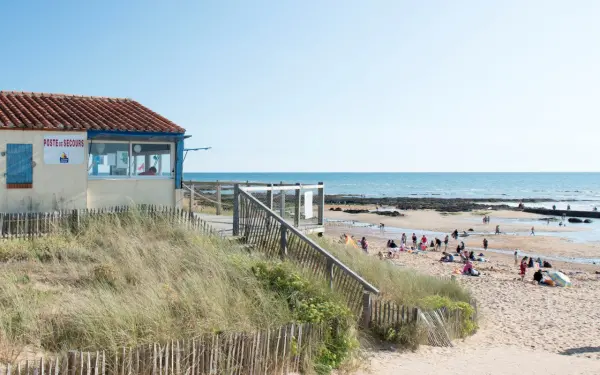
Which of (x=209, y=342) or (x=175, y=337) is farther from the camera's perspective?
(x=175, y=337)

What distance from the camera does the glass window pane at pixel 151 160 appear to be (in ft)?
52.2

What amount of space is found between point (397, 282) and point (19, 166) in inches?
394

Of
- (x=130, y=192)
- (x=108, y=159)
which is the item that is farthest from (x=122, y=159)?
(x=130, y=192)

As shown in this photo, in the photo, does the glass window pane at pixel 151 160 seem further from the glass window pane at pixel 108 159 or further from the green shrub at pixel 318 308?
the green shrub at pixel 318 308

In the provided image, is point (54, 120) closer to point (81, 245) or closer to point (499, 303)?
point (81, 245)

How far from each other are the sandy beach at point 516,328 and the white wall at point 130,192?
8.66 meters

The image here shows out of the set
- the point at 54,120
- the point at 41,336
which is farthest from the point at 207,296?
the point at 54,120

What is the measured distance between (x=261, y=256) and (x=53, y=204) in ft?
21.4

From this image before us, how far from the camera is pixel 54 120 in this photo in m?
14.8

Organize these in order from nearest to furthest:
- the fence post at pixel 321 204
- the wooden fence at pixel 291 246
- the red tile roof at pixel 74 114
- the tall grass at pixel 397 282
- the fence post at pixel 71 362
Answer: the fence post at pixel 71 362 → the wooden fence at pixel 291 246 → the tall grass at pixel 397 282 → the red tile roof at pixel 74 114 → the fence post at pixel 321 204

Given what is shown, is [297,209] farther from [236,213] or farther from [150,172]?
[150,172]

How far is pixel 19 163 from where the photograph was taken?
1413cm

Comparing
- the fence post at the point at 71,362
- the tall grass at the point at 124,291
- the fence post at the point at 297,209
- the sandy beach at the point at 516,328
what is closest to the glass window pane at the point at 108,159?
the tall grass at the point at 124,291

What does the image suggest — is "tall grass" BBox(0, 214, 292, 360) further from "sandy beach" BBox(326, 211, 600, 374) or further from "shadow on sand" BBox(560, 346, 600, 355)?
"shadow on sand" BBox(560, 346, 600, 355)
